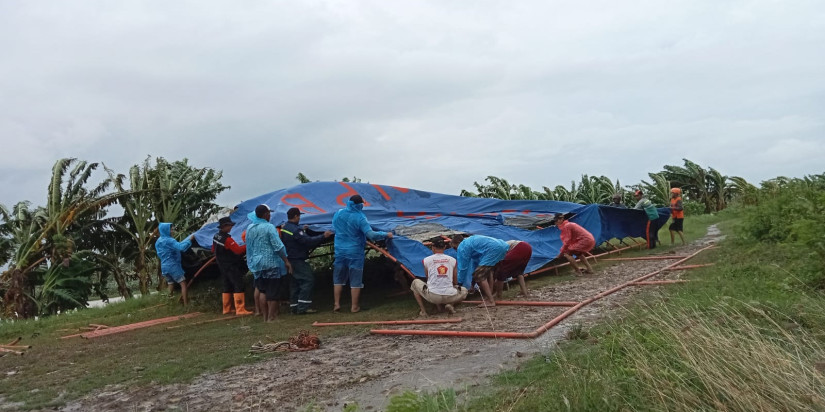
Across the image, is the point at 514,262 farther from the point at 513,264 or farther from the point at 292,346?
the point at 292,346

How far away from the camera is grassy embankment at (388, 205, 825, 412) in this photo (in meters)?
3.40

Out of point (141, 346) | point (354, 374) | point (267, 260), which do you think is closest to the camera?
point (354, 374)

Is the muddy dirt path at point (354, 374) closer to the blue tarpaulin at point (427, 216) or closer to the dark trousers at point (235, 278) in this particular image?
the blue tarpaulin at point (427, 216)

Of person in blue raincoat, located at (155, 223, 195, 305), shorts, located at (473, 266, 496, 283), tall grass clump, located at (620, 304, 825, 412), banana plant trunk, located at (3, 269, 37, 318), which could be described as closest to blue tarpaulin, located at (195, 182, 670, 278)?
person in blue raincoat, located at (155, 223, 195, 305)

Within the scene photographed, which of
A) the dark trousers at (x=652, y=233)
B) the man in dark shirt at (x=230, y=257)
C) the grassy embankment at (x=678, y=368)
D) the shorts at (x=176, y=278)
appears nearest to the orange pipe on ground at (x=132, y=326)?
the shorts at (x=176, y=278)

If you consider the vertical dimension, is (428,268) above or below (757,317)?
above

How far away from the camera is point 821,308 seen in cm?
520

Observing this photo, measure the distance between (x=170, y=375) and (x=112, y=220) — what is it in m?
11.3

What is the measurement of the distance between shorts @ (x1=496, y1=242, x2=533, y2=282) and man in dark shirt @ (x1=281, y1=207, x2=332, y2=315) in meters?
2.85

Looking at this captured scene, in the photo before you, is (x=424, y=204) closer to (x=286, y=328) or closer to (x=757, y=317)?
(x=286, y=328)

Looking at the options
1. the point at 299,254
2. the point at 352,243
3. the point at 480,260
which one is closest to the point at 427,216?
the point at 352,243

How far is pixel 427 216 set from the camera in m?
13.1

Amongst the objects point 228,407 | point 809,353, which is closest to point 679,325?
point 809,353

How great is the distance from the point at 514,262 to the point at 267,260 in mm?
3740
